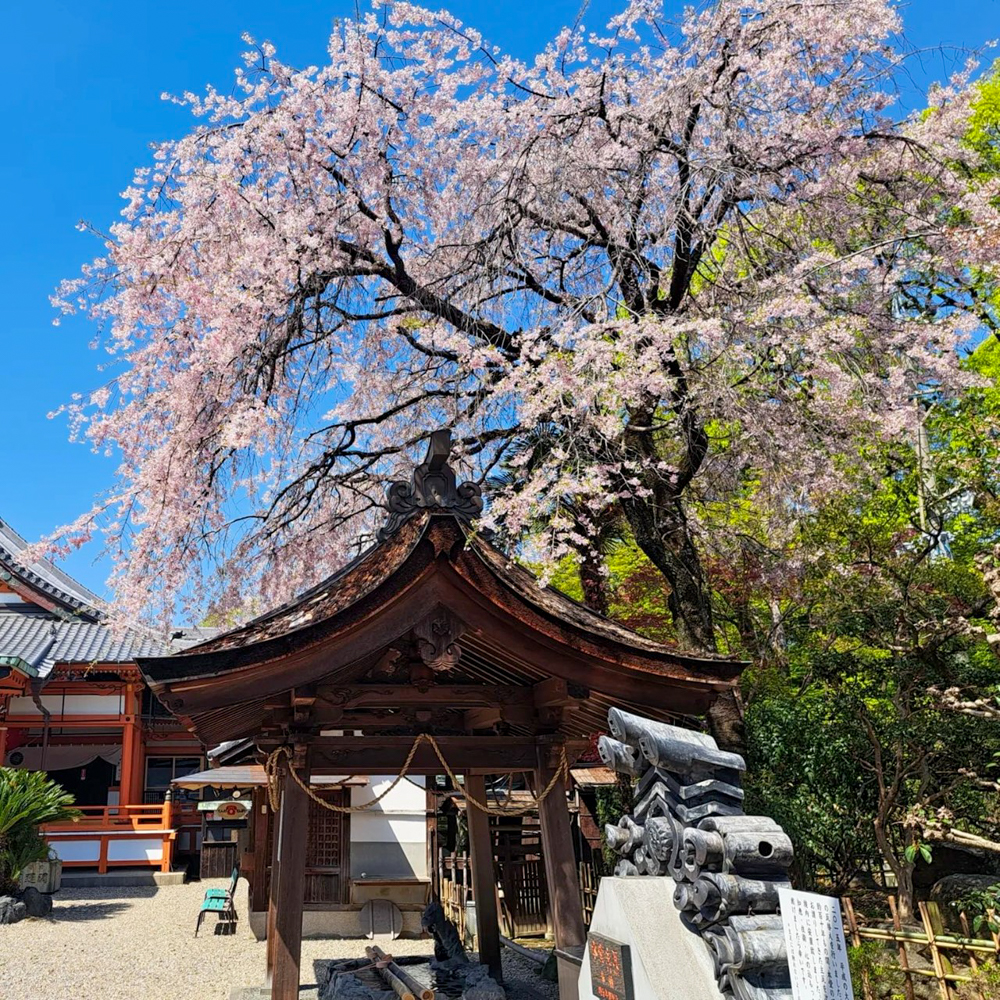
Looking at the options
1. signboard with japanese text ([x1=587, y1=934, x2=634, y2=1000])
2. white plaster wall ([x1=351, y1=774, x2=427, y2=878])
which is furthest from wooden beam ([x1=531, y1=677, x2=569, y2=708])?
white plaster wall ([x1=351, y1=774, x2=427, y2=878])

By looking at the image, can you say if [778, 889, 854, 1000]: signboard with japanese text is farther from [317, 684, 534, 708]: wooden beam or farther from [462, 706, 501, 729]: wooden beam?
[462, 706, 501, 729]: wooden beam

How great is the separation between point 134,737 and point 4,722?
2.62 metres

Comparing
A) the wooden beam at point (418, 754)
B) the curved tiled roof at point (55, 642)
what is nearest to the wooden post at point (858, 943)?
the wooden beam at point (418, 754)

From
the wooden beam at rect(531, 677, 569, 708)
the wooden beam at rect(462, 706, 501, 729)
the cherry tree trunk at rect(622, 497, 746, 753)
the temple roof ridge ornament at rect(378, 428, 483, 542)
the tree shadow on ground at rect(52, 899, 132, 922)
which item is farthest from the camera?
the tree shadow on ground at rect(52, 899, 132, 922)

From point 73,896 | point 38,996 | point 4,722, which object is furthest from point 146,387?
point 4,722

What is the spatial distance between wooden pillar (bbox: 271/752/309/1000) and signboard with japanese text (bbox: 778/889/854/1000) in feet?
10.3

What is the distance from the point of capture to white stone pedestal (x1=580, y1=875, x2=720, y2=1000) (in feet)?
12.7

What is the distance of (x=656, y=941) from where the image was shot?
402 centimetres

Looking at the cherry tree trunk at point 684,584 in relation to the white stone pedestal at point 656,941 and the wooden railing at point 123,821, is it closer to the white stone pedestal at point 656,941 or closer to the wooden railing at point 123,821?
the white stone pedestal at point 656,941

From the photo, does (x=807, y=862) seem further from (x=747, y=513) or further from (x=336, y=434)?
(x=336, y=434)

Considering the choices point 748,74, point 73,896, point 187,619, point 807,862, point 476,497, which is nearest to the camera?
point 476,497

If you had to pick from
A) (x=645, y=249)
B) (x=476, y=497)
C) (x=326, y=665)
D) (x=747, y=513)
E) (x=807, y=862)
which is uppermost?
(x=645, y=249)

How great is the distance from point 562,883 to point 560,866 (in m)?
0.11

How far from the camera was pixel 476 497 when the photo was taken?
5875mm
